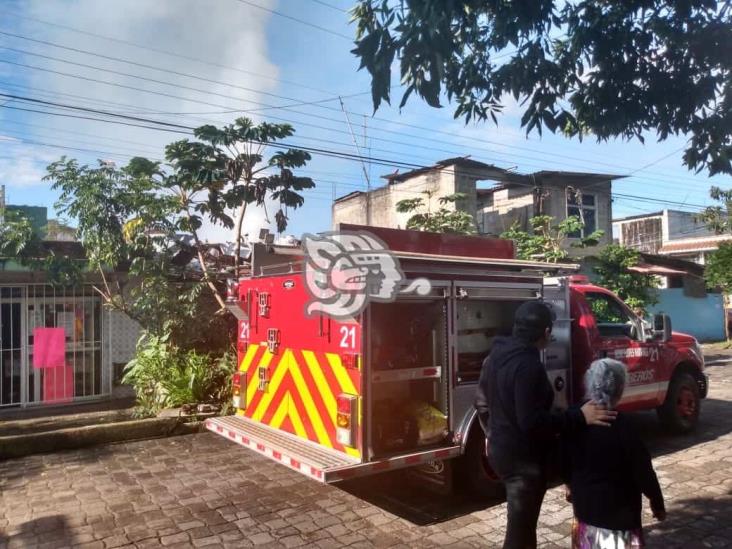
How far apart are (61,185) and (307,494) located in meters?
5.97

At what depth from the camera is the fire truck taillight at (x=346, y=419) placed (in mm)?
4500

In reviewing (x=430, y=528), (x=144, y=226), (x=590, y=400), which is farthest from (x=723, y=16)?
(x=144, y=226)

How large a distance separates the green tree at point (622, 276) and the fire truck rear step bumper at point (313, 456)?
11.3m

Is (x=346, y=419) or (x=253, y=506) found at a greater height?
(x=346, y=419)

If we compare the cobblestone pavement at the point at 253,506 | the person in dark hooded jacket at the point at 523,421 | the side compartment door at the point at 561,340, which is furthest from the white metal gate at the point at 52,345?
the person in dark hooded jacket at the point at 523,421

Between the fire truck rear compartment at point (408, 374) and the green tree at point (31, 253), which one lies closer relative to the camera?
the fire truck rear compartment at point (408, 374)

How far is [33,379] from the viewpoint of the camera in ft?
31.0

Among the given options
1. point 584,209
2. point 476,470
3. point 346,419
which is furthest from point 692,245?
point 346,419

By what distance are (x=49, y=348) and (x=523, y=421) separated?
8772 millimetres

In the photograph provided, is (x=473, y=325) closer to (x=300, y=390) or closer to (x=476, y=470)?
(x=476, y=470)

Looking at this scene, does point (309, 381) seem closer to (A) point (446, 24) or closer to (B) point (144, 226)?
(A) point (446, 24)

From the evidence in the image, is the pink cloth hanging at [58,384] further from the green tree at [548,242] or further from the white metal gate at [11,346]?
the green tree at [548,242]

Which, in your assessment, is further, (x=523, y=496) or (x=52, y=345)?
(x=52, y=345)

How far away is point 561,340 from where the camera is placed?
19.5ft
